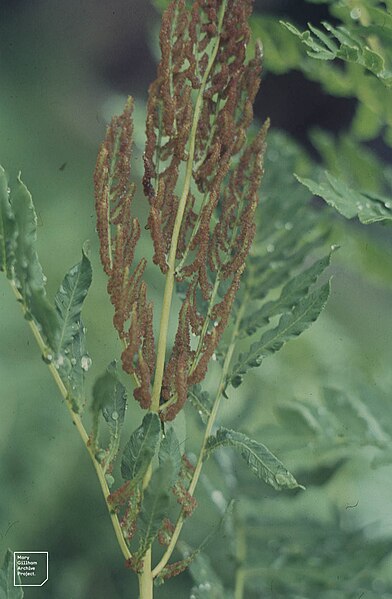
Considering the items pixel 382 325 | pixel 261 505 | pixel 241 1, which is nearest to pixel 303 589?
pixel 261 505

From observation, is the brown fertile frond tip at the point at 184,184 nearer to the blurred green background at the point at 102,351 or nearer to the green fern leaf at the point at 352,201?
the green fern leaf at the point at 352,201

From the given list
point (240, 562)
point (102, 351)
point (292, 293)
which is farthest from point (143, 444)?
point (102, 351)

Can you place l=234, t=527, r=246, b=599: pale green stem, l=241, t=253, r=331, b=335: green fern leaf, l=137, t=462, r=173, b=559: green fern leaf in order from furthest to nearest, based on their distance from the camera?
l=234, t=527, r=246, b=599: pale green stem < l=241, t=253, r=331, b=335: green fern leaf < l=137, t=462, r=173, b=559: green fern leaf

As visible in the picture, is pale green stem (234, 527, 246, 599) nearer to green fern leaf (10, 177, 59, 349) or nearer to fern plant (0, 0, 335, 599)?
fern plant (0, 0, 335, 599)

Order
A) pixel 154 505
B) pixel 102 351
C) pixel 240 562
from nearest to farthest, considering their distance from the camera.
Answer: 1. pixel 154 505
2. pixel 240 562
3. pixel 102 351

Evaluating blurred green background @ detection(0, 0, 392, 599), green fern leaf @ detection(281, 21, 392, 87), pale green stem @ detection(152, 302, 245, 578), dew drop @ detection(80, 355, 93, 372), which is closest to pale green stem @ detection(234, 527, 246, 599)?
blurred green background @ detection(0, 0, 392, 599)

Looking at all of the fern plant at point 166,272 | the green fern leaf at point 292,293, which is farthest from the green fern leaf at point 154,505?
the green fern leaf at point 292,293

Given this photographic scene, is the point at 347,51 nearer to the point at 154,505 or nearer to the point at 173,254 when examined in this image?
the point at 173,254
